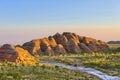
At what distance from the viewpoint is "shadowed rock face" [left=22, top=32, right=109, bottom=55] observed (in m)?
90.9

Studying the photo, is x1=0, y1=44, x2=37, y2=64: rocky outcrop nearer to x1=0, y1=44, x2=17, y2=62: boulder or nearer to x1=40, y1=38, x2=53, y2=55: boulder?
x1=0, y1=44, x2=17, y2=62: boulder

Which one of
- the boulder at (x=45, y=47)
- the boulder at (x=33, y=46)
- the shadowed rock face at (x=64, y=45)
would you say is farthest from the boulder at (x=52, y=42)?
the boulder at (x=33, y=46)

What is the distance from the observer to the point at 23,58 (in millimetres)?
58656

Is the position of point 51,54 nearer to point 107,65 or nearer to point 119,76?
point 107,65

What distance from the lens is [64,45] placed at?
99.8m

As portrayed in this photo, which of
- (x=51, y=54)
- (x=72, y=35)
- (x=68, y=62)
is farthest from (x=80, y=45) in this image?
(x=68, y=62)

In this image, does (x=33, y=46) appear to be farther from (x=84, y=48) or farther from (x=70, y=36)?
(x=70, y=36)

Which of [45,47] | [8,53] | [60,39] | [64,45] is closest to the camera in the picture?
[8,53]

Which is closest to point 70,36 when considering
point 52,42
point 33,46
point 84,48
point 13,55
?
point 84,48

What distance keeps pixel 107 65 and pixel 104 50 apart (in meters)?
49.0

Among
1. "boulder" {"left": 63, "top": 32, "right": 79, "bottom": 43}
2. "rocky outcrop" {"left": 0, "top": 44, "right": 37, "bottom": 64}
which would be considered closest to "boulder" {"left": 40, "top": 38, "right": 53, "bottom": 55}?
"boulder" {"left": 63, "top": 32, "right": 79, "bottom": 43}

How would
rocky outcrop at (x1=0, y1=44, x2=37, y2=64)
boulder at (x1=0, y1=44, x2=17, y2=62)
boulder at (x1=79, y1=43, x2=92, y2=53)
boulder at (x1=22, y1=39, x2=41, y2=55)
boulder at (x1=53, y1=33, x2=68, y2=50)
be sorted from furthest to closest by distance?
boulder at (x1=53, y1=33, x2=68, y2=50), boulder at (x1=79, y1=43, x2=92, y2=53), boulder at (x1=22, y1=39, x2=41, y2=55), boulder at (x1=0, y1=44, x2=17, y2=62), rocky outcrop at (x1=0, y1=44, x2=37, y2=64)

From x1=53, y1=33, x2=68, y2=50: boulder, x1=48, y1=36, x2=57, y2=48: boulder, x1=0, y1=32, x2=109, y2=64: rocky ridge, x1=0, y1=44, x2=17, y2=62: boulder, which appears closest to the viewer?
x1=0, y1=44, x2=17, y2=62: boulder

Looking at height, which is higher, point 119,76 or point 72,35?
point 72,35
